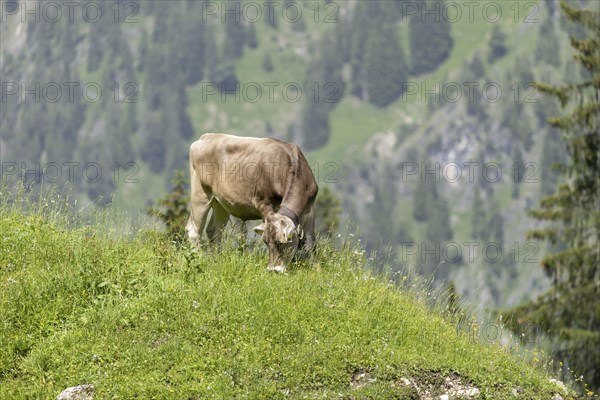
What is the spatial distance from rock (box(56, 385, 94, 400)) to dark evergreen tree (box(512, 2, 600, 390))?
29.8 metres

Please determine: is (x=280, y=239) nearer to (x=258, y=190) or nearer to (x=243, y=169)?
(x=258, y=190)

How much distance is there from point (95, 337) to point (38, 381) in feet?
3.53

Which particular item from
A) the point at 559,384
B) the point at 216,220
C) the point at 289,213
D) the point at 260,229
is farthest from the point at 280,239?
the point at 559,384

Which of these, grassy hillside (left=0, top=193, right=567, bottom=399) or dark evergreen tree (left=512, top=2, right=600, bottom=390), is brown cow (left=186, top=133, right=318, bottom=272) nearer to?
grassy hillside (left=0, top=193, right=567, bottom=399)

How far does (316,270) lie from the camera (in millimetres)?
17391

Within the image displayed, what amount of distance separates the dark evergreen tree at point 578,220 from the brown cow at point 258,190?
22854 mm

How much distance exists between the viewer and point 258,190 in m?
19.5

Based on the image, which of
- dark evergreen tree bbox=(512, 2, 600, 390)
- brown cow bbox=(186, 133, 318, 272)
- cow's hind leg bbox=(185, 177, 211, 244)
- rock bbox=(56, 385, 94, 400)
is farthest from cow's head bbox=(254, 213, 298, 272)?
dark evergreen tree bbox=(512, 2, 600, 390)

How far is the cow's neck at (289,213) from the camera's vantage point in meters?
18.2

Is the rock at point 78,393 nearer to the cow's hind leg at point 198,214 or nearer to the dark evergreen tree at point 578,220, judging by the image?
the cow's hind leg at point 198,214

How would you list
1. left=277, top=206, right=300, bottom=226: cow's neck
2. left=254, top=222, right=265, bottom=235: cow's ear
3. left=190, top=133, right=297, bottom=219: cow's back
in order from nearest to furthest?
left=254, top=222, right=265, bottom=235: cow's ear < left=277, top=206, right=300, bottom=226: cow's neck < left=190, top=133, right=297, bottom=219: cow's back

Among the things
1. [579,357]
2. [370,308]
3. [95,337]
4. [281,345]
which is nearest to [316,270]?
[370,308]

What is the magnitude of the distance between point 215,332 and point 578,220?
31283mm

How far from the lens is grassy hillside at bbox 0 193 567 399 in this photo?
13539mm
